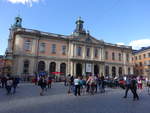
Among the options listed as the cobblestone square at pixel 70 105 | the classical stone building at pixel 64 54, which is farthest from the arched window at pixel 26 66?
the cobblestone square at pixel 70 105

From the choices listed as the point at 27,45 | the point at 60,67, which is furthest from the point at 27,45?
the point at 60,67

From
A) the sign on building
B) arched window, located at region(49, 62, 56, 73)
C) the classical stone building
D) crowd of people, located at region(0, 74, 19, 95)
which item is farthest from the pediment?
crowd of people, located at region(0, 74, 19, 95)

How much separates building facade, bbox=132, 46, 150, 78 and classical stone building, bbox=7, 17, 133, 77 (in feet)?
38.8

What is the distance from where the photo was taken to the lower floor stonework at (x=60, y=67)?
123ft

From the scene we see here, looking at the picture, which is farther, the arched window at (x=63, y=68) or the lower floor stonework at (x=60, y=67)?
the arched window at (x=63, y=68)

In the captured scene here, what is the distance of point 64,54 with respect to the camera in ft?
142

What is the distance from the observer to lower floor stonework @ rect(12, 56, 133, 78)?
3744 cm

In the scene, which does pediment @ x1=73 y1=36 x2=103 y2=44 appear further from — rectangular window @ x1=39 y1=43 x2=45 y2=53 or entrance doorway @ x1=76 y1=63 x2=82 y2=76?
rectangular window @ x1=39 y1=43 x2=45 y2=53

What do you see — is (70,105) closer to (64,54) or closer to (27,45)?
(27,45)

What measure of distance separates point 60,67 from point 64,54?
12.4 ft

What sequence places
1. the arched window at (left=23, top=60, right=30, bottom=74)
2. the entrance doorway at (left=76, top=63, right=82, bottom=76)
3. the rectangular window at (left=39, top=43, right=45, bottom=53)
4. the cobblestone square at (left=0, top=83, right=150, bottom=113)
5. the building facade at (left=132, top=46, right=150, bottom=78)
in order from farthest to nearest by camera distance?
the building facade at (left=132, top=46, right=150, bottom=78) < the entrance doorway at (left=76, top=63, right=82, bottom=76) < the rectangular window at (left=39, top=43, right=45, bottom=53) < the arched window at (left=23, top=60, right=30, bottom=74) < the cobblestone square at (left=0, top=83, right=150, bottom=113)

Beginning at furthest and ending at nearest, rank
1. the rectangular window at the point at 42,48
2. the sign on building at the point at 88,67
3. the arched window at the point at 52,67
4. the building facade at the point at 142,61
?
the building facade at the point at 142,61, the sign on building at the point at 88,67, the arched window at the point at 52,67, the rectangular window at the point at 42,48

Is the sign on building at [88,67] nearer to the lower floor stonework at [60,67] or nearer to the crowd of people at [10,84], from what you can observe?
the lower floor stonework at [60,67]

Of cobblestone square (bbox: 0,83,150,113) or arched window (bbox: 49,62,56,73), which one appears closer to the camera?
cobblestone square (bbox: 0,83,150,113)
